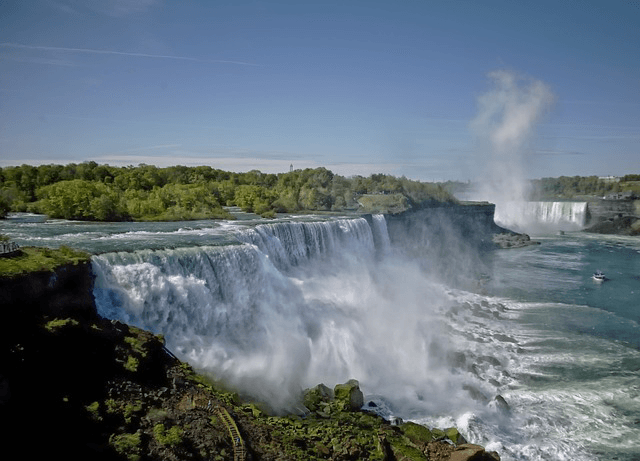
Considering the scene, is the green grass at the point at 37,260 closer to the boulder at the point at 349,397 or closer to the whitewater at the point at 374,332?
the whitewater at the point at 374,332

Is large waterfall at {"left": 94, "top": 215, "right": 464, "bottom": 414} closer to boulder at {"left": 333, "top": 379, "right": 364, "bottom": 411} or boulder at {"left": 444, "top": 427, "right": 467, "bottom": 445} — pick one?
boulder at {"left": 333, "top": 379, "right": 364, "bottom": 411}

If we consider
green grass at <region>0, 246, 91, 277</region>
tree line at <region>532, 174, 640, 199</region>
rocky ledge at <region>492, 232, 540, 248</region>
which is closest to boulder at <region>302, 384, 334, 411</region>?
green grass at <region>0, 246, 91, 277</region>

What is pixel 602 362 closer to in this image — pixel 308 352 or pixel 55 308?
pixel 308 352

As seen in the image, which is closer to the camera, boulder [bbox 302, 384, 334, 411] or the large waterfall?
boulder [bbox 302, 384, 334, 411]

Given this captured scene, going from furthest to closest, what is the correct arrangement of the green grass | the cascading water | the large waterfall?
the large waterfall, the cascading water, the green grass

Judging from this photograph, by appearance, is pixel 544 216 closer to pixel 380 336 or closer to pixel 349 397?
pixel 380 336

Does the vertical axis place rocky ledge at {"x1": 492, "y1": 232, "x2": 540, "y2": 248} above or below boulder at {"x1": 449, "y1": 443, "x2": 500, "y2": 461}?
above

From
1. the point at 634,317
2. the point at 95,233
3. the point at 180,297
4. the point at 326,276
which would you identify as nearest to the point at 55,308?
the point at 180,297
